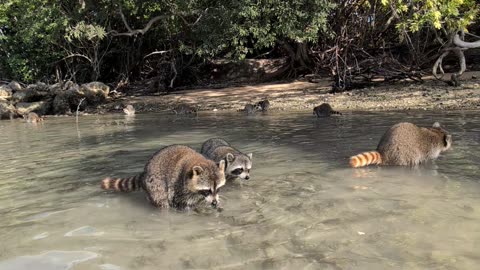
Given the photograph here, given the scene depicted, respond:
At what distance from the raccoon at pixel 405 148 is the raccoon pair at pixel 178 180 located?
2267mm

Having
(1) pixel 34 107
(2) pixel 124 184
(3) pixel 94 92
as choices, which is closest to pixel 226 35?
(3) pixel 94 92

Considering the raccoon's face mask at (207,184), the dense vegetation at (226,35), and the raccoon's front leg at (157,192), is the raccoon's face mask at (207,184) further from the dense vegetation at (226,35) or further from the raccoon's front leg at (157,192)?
the dense vegetation at (226,35)

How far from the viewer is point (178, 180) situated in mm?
5480

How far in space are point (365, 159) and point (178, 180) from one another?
297 cm

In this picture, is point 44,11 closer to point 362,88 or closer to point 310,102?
point 310,102

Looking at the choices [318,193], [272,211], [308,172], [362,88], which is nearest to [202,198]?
[272,211]

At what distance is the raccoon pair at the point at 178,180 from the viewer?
5211 millimetres

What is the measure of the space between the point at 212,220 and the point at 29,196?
278cm

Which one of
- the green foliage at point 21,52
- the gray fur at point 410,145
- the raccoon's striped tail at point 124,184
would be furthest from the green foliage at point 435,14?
the green foliage at point 21,52

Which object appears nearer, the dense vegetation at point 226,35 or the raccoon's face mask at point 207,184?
the raccoon's face mask at point 207,184

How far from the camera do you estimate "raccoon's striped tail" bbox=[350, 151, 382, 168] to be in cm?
691

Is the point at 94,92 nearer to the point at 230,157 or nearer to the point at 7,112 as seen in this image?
the point at 7,112

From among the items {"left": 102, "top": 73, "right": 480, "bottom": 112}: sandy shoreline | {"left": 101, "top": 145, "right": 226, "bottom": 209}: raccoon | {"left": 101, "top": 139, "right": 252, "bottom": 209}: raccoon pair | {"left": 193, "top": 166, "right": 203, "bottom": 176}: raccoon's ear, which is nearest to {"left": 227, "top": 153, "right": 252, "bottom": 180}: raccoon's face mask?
{"left": 101, "top": 139, "right": 252, "bottom": 209}: raccoon pair

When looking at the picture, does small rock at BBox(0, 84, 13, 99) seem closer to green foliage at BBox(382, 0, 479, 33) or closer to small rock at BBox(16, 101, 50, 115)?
small rock at BBox(16, 101, 50, 115)
